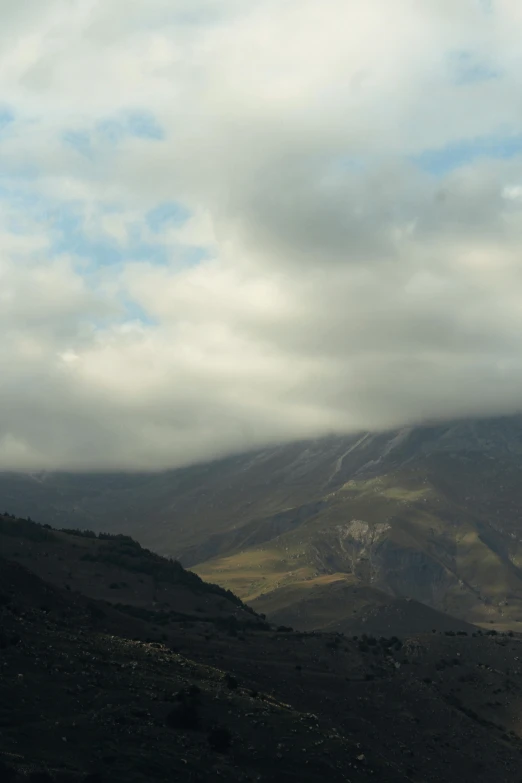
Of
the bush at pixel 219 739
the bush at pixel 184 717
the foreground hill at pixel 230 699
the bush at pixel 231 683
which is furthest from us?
the bush at pixel 231 683

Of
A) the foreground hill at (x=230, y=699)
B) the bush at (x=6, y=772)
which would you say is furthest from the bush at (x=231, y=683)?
the bush at (x=6, y=772)

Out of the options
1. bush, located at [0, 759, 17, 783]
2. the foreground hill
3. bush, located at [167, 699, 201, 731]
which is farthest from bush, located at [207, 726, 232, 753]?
bush, located at [0, 759, 17, 783]

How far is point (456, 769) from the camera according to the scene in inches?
4309

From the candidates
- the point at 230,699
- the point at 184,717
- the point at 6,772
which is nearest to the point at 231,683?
the point at 230,699

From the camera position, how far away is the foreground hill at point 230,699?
75562mm

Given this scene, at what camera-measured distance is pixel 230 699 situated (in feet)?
303

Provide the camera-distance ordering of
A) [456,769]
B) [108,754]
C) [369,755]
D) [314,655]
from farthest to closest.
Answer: [314,655] → [456,769] → [369,755] → [108,754]

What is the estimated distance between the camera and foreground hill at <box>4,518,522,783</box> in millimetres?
75562

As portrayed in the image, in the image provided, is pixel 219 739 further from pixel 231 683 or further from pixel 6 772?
pixel 6 772

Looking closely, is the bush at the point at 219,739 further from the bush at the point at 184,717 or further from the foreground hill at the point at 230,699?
the bush at the point at 184,717

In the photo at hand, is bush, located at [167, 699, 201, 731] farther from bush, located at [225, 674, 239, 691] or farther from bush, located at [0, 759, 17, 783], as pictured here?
bush, located at [0, 759, 17, 783]

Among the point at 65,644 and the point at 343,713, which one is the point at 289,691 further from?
the point at 65,644

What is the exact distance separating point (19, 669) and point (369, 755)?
33.8 metres

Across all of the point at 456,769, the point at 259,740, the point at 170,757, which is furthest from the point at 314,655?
the point at 170,757
